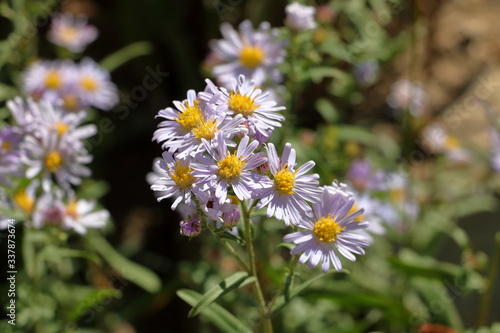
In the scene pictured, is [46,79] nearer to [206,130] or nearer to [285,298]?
[206,130]

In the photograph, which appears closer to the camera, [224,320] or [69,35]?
[224,320]

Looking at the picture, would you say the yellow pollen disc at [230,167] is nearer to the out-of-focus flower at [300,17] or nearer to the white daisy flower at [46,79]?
the out-of-focus flower at [300,17]

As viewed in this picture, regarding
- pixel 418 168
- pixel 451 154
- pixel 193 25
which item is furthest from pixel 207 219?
pixel 193 25

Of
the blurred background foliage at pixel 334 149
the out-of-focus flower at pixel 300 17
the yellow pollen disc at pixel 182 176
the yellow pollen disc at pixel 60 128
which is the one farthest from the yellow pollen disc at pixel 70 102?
the yellow pollen disc at pixel 182 176

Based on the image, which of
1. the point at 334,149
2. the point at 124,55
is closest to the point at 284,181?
the point at 334,149

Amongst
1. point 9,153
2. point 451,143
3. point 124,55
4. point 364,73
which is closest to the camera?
point 9,153

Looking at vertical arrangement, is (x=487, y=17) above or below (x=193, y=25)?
above

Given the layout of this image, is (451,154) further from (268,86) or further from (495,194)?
(268,86)
